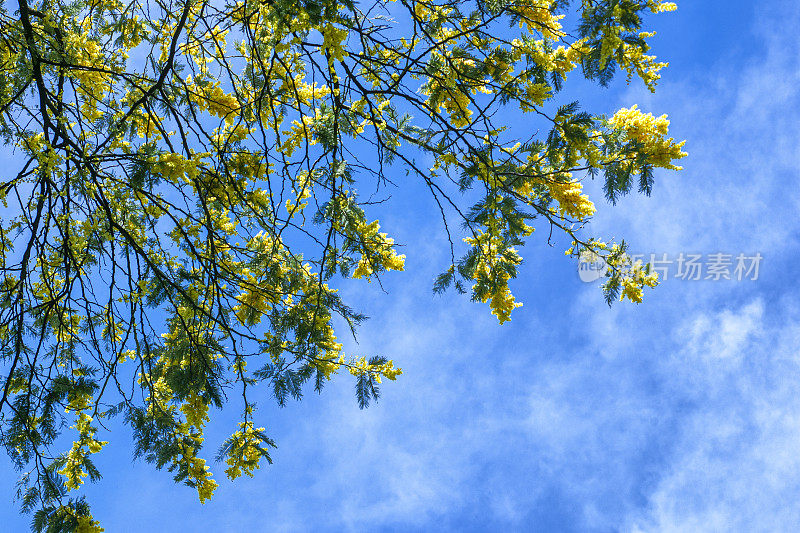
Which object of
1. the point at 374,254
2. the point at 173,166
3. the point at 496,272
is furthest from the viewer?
the point at 374,254

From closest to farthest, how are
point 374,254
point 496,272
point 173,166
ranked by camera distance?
point 173,166, point 496,272, point 374,254

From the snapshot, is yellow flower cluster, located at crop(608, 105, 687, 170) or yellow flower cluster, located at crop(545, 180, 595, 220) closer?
yellow flower cluster, located at crop(608, 105, 687, 170)

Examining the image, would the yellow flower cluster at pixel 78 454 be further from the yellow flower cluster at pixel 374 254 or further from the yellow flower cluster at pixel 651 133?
the yellow flower cluster at pixel 651 133

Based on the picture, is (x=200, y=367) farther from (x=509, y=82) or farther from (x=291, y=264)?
(x=509, y=82)

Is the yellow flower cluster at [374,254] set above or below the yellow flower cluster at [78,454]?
above

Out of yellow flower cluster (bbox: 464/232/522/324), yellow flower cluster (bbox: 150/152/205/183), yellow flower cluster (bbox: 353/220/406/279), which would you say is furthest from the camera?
yellow flower cluster (bbox: 353/220/406/279)

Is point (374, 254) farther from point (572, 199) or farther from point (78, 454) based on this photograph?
point (78, 454)

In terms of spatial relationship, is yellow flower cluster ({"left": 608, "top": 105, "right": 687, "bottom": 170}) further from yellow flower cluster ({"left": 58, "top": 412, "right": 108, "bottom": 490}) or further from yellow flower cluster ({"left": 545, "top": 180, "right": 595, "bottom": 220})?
yellow flower cluster ({"left": 58, "top": 412, "right": 108, "bottom": 490})

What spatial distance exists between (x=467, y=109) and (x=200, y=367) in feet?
6.32

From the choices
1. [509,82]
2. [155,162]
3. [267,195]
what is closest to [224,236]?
[267,195]

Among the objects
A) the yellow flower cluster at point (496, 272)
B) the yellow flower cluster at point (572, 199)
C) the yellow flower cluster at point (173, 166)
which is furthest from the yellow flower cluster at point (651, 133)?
the yellow flower cluster at point (173, 166)

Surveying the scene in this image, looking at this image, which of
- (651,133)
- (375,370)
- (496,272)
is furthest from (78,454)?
(651,133)

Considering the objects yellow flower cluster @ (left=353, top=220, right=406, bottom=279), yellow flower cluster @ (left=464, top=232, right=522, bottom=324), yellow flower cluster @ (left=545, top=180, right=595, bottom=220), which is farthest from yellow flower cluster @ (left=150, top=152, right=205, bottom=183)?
yellow flower cluster @ (left=545, top=180, right=595, bottom=220)

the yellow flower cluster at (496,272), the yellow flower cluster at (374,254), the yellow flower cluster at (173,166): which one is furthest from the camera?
the yellow flower cluster at (374,254)
